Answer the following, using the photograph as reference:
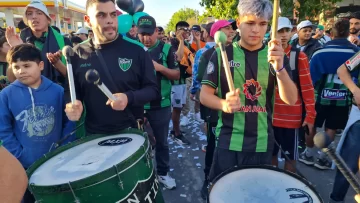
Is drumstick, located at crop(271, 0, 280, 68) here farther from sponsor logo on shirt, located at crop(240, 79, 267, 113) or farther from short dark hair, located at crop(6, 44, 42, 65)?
short dark hair, located at crop(6, 44, 42, 65)

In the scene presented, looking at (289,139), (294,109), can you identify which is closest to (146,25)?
(294,109)

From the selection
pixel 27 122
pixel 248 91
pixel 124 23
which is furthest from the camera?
pixel 124 23

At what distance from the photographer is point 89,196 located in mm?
1591

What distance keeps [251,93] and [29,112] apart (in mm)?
1813

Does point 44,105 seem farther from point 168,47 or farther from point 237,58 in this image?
→ point 168,47

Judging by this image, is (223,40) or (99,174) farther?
(223,40)

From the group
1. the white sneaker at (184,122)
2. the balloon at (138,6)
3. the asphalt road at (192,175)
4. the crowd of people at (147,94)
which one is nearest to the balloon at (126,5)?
the balloon at (138,6)

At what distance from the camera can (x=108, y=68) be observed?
7.52ft

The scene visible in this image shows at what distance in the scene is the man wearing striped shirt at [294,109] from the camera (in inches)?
115

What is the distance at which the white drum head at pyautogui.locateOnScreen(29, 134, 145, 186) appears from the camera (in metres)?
1.67

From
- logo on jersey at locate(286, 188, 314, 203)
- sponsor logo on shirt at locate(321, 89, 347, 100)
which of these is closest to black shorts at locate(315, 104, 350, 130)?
sponsor logo on shirt at locate(321, 89, 347, 100)

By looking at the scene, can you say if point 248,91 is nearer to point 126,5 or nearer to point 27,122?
point 27,122

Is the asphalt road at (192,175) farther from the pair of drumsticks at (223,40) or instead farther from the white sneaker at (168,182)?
the pair of drumsticks at (223,40)

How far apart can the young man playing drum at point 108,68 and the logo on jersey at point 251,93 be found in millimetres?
761
